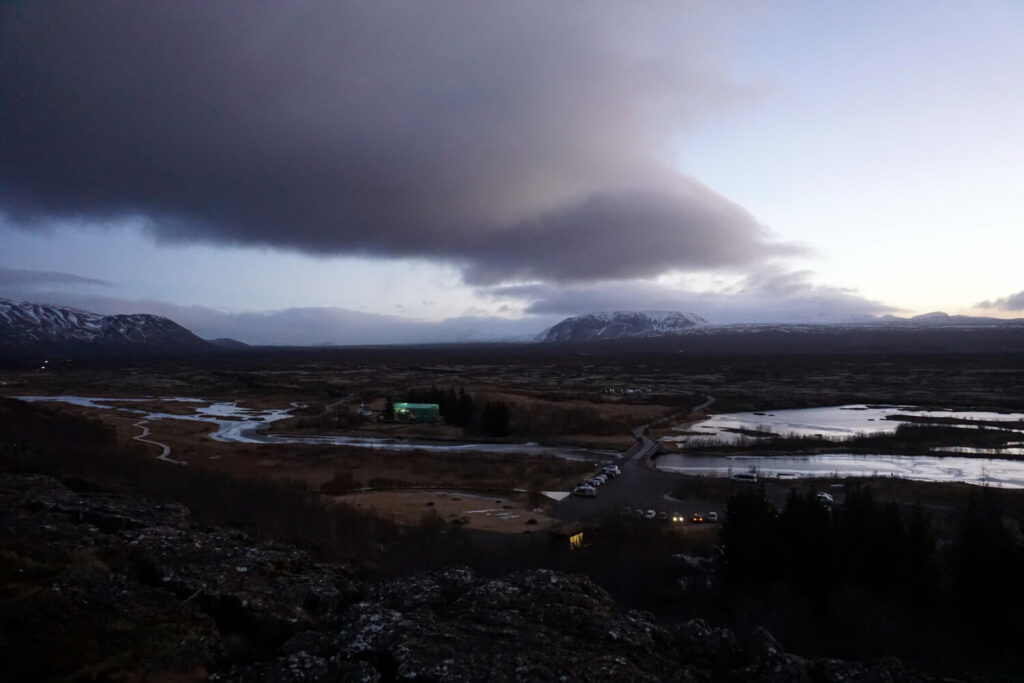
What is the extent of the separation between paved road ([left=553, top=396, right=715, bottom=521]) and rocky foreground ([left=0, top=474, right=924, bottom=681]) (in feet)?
67.3

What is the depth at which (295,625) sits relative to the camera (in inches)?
408

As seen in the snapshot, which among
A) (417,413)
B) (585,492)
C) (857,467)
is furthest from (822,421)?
(417,413)

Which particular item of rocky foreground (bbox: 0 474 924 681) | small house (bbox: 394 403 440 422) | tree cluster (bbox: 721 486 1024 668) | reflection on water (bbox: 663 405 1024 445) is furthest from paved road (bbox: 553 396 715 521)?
small house (bbox: 394 403 440 422)

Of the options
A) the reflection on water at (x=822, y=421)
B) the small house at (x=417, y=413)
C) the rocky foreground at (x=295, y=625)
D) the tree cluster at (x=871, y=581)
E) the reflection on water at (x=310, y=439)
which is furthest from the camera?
the small house at (x=417, y=413)

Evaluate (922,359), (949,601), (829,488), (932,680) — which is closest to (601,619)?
(932,680)

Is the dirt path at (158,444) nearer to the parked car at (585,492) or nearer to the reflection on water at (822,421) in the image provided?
the parked car at (585,492)

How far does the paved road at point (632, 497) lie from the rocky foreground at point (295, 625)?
67.3ft

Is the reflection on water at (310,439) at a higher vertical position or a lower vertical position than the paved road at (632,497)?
lower

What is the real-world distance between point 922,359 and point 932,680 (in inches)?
7270

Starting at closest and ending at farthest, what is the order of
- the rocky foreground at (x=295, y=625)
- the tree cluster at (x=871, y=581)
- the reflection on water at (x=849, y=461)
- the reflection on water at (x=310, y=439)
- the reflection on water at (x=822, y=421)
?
the rocky foreground at (x=295, y=625), the tree cluster at (x=871, y=581), the reflection on water at (x=849, y=461), the reflection on water at (x=310, y=439), the reflection on water at (x=822, y=421)

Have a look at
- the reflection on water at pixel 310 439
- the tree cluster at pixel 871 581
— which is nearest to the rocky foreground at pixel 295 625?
the tree cluster at pixel 871 581

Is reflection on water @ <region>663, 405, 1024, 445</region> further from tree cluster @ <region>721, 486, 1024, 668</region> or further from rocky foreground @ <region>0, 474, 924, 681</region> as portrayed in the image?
rocky foreground @ <region>0, 474, 924, 681</region>

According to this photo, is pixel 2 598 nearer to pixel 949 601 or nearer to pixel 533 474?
pixel 949 601

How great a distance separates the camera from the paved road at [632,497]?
111 feet
